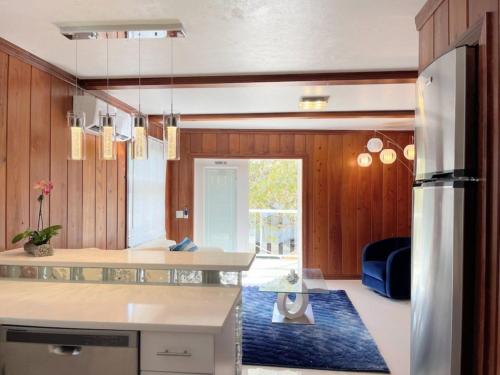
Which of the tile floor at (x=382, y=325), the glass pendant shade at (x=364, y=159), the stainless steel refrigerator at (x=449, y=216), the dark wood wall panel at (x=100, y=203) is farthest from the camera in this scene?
the glass pendant shade at (x=364, y=159)

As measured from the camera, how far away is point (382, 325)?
3.74 meters

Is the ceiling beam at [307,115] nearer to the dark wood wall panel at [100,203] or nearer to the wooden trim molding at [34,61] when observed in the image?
the dark wood wall panel at [100,203]

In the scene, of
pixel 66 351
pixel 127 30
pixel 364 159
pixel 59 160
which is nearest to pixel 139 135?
pixel 127 30

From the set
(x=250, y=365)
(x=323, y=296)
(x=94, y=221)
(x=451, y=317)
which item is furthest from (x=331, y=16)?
(x=323, y=296)

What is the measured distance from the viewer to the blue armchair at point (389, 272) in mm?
4566

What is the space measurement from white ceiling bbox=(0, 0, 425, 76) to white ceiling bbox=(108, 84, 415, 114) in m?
0.53

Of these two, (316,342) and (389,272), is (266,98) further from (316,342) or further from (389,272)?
(389,272)

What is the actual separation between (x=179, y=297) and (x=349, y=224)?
14.4ft

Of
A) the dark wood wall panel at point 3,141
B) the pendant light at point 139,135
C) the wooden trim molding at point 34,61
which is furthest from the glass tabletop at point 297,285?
the wooden trim molding at point 34,61

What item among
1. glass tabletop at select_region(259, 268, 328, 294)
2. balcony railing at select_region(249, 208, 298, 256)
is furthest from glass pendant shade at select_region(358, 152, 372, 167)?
glass tabletop at select_region(259, 268, 328, 294)

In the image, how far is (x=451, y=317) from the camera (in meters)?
1.46

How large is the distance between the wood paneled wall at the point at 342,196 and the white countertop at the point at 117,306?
3806 millimetres

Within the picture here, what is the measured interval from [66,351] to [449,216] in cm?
170

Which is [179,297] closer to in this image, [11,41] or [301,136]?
[11,41]
